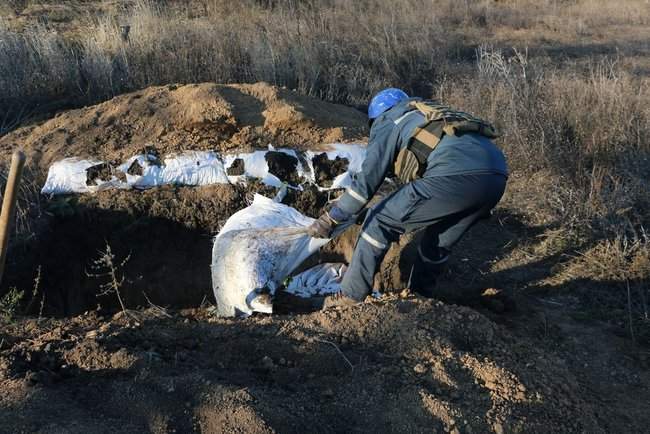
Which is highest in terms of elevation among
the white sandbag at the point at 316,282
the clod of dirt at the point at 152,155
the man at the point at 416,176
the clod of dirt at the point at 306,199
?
the man at the point at 416,176

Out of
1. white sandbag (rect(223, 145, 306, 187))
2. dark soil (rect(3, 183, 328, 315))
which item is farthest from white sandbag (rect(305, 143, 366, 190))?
white sandbag (rect(223, 145, 306, 187))

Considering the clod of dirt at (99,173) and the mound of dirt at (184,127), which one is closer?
the clod of dirt at (99,173)

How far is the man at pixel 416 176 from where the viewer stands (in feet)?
11.8

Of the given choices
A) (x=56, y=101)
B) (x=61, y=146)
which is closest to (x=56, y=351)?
(x=61, y=146)

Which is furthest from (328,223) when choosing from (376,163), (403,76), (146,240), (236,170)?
(403,76)

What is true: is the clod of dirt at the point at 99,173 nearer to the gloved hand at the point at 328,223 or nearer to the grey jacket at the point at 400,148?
the gloved hand at the point at 328,223

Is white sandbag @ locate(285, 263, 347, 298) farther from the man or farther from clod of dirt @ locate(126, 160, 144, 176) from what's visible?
clod of dirt @ locate(126, 160, 144, 176)

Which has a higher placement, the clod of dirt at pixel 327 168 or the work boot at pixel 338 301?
the clod of dirt at pixel 327 168

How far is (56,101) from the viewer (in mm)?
6660

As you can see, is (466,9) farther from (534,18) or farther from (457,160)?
(457,160)

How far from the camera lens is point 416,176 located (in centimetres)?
381

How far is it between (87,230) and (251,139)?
4.92ft

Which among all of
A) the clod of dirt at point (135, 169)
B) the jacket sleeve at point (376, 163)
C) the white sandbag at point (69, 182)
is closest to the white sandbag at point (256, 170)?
the clod of dirt at point (135, 169)

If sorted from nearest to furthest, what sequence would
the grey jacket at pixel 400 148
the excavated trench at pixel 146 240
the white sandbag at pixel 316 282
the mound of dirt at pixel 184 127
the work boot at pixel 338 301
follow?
the grey jacket at pixel 400 148 < the work boot at pixel 338 301 < the white sandbag at pixel 316 282 < the excavated trench at pixel 146 240 < the mound of dirt at pixel 184 127
